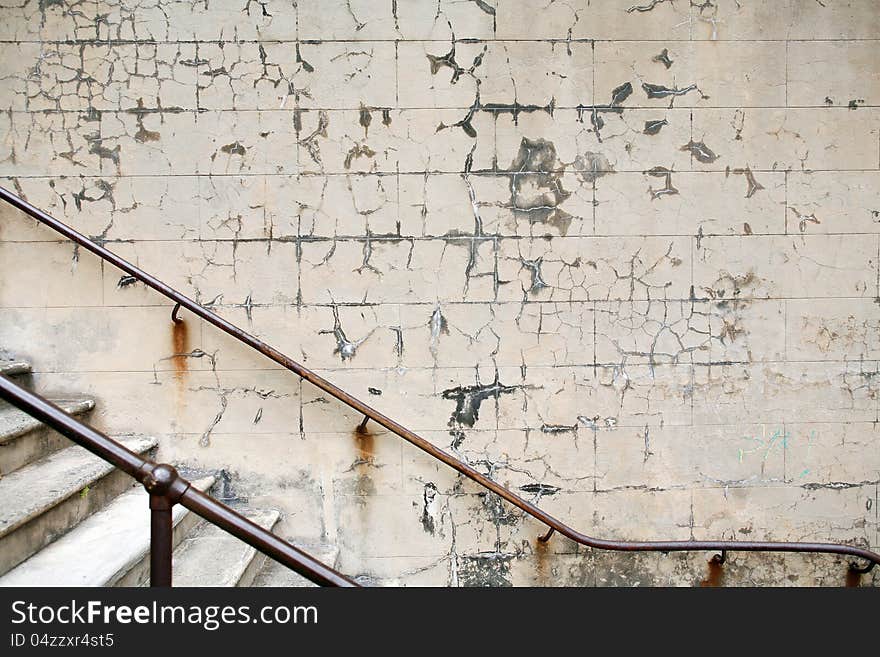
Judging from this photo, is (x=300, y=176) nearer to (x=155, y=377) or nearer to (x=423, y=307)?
(x=423, y=307)

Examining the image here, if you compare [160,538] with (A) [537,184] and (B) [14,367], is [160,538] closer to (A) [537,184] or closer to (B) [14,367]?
(B) [14,367]

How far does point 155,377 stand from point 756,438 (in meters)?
2.66

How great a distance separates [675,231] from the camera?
250 cm

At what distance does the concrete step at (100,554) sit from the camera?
1554 mm

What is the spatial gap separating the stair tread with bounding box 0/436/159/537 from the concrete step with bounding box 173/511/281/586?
1.34ft

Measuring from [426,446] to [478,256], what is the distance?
0.84 metres

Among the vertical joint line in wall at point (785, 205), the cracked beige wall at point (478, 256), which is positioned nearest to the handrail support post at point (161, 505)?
the cracked beige wall at point (478, 256)

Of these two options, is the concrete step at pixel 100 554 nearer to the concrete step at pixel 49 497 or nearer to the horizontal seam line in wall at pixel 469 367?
the concrete step at pixel 49 497

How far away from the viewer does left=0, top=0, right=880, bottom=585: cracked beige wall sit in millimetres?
2432

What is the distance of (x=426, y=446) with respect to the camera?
238 centimetres

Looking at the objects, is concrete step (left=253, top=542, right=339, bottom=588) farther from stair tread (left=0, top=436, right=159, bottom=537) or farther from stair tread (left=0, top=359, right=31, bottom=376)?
stair tread (left=0, top=359, right=31, bottom=376)

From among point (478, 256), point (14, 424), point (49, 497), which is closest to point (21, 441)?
point (14, 424)
